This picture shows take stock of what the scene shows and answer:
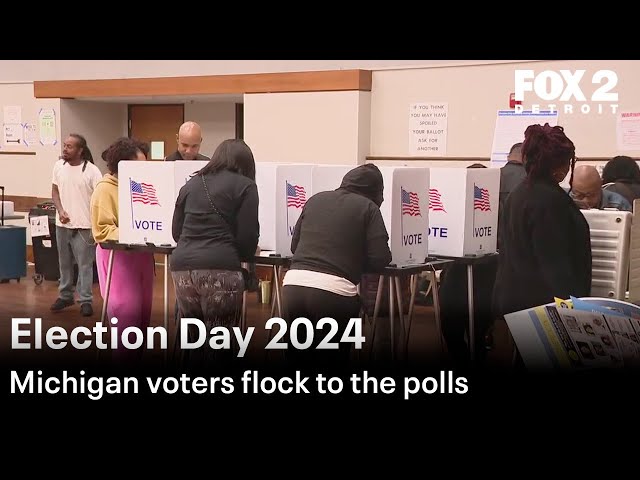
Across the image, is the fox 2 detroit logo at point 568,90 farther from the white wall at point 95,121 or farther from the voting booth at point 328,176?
the white wall at point 95,121

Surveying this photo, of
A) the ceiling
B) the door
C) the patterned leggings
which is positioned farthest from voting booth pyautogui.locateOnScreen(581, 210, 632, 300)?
the door

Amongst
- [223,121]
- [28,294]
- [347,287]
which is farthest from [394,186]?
[223,121]

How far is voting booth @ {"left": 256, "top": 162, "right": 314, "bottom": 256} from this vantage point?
4.71 m

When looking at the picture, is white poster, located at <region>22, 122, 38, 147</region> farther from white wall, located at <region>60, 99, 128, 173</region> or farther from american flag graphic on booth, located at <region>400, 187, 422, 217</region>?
american flag graphic on booth, located at <region>400, 187, 422, 217</region>

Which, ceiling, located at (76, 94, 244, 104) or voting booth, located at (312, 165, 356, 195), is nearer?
voting booth, located at (312, 165, 356, 195)

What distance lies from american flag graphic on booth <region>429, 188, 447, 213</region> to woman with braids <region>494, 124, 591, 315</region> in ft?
3.79

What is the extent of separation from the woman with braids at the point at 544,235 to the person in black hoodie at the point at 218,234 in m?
1.19

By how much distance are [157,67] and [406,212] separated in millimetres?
5862

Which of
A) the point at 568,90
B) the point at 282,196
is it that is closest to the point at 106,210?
the point at 282,196

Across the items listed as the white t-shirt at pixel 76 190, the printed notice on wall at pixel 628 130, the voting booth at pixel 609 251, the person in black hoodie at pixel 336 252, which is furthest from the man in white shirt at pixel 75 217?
the voting booth at pixel 609 251

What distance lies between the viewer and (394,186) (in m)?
4.32

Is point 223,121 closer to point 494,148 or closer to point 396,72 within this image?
point 396,72

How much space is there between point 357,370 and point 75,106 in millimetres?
6394

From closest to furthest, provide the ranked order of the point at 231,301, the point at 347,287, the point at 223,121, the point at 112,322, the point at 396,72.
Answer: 1. the point at 347,287
2. the point at 231,301
3. the point at 112,322
4. the point at 396,72
5. the point at 223,121
